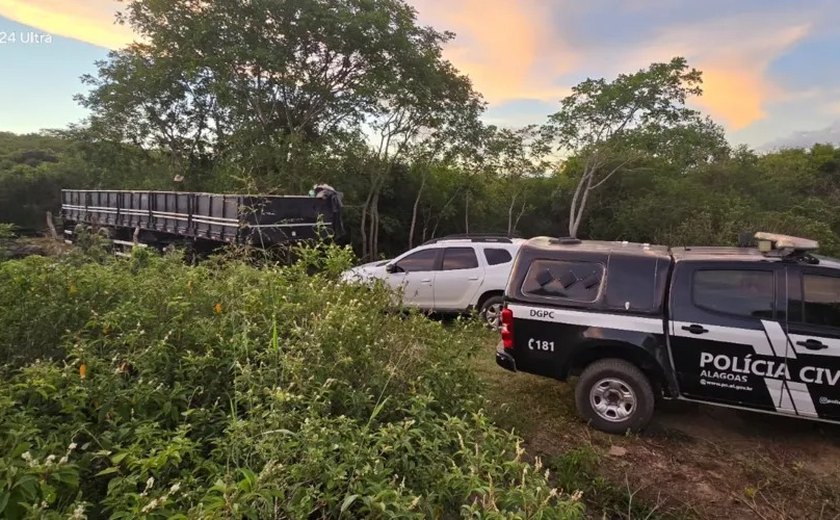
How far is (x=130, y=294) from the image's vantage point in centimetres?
361

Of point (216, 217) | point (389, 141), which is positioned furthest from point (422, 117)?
point (216, 217)

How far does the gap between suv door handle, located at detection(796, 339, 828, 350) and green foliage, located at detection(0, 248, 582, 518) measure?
2.69 meters

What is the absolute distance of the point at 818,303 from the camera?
4156 millimetres

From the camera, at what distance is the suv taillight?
497 cm

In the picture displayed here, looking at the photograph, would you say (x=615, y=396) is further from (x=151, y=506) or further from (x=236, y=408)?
(x=151, y=506)

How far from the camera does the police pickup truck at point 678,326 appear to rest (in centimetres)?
415

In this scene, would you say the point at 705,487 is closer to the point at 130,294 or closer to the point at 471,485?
the point at 471,485

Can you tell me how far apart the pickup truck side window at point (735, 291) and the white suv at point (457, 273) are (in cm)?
406

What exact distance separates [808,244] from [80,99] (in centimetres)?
2236

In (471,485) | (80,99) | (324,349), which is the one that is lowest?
(471,485)

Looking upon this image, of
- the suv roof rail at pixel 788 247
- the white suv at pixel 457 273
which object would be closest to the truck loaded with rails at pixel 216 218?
the white suv at pixel 457 273

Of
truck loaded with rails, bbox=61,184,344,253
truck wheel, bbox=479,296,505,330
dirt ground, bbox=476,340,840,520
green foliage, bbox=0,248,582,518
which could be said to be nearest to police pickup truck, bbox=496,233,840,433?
dirt ground, bbox=476,340,840,520

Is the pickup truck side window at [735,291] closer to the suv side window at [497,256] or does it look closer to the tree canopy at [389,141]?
the suv side window at [497,256]

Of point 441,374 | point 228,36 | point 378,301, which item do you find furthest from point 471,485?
point 228,36
